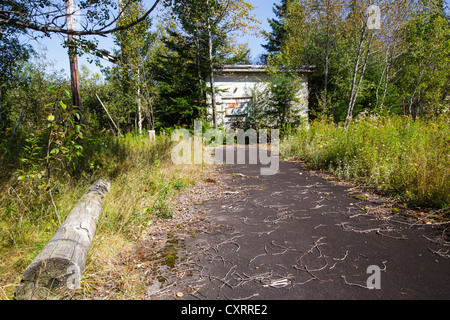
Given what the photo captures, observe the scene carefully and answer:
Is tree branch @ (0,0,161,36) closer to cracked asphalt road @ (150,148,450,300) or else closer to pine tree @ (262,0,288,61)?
cracked asphalt road @ (150,148,450,300)

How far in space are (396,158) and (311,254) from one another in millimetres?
3252

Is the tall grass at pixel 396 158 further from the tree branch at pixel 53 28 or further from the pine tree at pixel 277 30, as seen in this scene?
the pine tree at pixel 277 30

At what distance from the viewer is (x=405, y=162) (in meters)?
4.58

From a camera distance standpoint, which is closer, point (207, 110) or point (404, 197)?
point (404, 197)

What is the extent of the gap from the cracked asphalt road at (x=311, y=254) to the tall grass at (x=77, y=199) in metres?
0.78

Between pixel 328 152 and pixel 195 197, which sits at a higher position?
pixel 328 152

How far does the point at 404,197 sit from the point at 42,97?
51.6ft

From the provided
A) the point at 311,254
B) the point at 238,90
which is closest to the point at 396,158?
the point at 311,254

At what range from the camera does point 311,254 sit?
2.67 m

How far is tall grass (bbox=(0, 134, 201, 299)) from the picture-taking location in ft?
8.10

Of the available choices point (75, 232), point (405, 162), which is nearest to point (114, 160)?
point (75, 232)

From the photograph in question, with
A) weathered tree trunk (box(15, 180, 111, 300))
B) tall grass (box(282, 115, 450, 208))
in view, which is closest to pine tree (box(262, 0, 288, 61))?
tall grass (box(282, 115, 450, 208))

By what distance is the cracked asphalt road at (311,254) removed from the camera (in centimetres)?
210

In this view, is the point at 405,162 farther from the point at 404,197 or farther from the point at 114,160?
the point at 114,160
